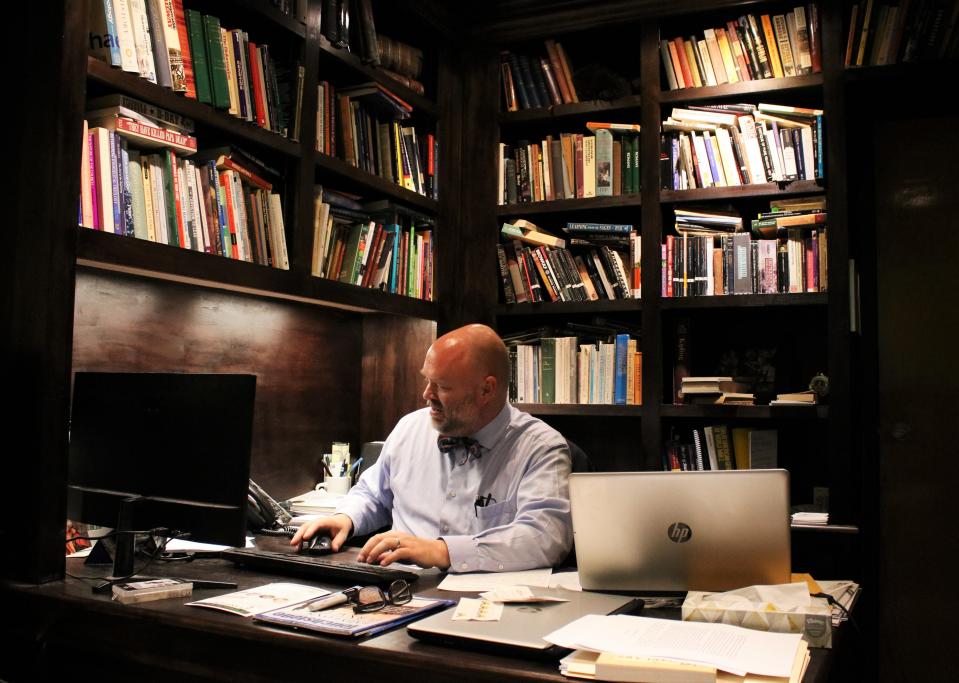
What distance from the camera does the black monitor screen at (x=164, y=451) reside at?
1663 millimetres

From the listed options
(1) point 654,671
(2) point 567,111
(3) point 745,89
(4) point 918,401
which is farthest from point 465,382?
(4) point 918,401

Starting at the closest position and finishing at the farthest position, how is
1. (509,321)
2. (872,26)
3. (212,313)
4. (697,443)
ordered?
(212,313)
(872,26)
(697,443)
(509,321)

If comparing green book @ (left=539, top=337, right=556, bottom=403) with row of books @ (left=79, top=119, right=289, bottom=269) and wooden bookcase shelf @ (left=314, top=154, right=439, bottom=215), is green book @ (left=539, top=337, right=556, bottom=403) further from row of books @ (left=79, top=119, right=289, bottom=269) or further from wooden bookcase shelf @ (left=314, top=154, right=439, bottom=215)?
row of books @ (left=79, top=119, right=289, bottom=269)

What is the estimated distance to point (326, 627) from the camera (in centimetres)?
135

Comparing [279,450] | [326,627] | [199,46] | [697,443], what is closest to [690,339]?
[697,443]

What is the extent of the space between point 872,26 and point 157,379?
2685 millimetres

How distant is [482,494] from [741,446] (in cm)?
132

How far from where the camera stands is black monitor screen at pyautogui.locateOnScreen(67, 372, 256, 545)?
1.66 meters

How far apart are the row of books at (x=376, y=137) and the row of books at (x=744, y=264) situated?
1031mm

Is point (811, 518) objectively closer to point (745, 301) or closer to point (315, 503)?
point (745, 301)

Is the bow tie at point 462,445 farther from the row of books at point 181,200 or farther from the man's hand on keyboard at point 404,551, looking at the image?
the row of books at point 181,200

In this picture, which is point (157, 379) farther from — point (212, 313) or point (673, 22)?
point (673, 22)

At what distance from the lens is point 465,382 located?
92.4 inches

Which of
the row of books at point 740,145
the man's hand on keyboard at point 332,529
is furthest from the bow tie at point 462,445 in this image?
the row of books at point 740,145
